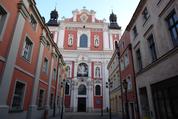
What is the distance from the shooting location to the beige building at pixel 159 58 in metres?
7.99

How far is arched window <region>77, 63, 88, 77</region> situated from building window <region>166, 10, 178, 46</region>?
31334 millimetres

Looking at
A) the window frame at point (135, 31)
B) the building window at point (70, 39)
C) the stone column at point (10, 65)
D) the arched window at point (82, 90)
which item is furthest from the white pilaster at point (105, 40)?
the stone column at point (10, 65)

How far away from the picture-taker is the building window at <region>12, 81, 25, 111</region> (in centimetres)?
995

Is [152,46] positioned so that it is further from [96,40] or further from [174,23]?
[96,40]

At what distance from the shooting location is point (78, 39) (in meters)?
41.6

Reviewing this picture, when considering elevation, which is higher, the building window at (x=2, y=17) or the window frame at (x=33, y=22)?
the window frame at (x=33, y=22)

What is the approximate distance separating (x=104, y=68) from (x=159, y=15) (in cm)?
3048

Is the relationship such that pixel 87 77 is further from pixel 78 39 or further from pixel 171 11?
pixel 171 11

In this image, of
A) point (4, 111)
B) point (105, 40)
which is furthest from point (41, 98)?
point (105, 40)

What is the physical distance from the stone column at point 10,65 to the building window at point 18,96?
1677mm

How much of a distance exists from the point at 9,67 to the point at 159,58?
32.4 ft

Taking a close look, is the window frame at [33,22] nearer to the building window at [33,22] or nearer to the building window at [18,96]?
the building window at [33,22]

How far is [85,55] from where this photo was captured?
40.1 m

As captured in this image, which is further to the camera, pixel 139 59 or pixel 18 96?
pixel 139 59
